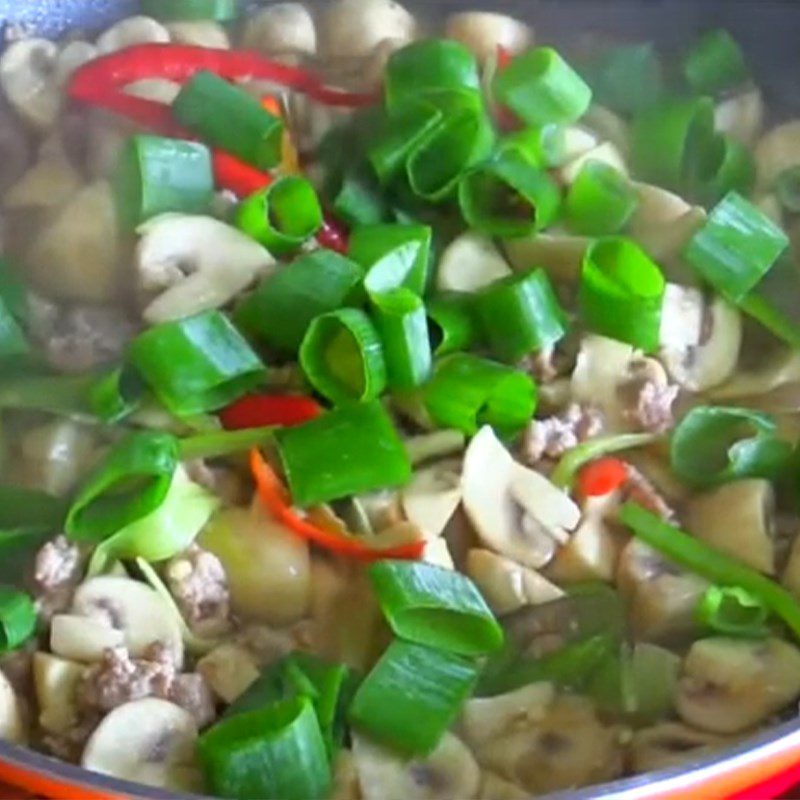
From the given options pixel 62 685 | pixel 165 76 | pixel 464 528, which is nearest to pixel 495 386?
pixel 464 528

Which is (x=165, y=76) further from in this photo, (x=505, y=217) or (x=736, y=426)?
(x=736, y=426)

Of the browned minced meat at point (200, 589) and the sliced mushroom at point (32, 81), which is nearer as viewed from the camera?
the browned minced meat at point (200, 589)

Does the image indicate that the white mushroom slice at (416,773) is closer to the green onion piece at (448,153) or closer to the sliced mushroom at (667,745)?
the sliced mushroom at (667,745)

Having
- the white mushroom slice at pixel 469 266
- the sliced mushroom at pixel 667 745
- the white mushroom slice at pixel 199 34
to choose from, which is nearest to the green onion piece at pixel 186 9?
the white mushroom slice at pixel 199 34

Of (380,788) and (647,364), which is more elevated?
(647,364)

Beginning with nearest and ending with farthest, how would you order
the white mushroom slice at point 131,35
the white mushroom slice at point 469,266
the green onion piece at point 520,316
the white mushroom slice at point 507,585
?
the white mushroom slice at point 507,585
the green onion piece at point 520,316
the white mushroom slice at point 469,266
the white mushroom slice at point 131,35
